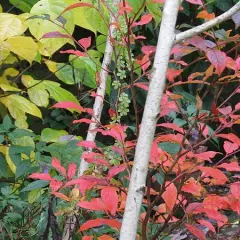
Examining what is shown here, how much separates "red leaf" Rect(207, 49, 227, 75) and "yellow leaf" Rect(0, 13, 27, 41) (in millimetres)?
930

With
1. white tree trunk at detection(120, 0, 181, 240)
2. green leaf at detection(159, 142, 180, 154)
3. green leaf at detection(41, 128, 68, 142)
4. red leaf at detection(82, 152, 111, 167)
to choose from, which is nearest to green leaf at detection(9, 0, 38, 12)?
green leaf at detection(41, 128, 68, 142)

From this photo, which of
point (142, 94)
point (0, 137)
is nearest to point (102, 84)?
point (0, 137)

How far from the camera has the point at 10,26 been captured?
1.72 m

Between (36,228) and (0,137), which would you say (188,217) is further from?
(0,137)

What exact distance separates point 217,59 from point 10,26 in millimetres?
978

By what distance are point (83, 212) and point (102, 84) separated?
15.8 inches

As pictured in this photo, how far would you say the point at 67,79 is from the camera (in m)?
2.07

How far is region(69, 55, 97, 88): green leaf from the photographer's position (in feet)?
6.16

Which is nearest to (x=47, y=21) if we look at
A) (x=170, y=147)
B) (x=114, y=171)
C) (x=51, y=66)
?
(x=51, y=66)

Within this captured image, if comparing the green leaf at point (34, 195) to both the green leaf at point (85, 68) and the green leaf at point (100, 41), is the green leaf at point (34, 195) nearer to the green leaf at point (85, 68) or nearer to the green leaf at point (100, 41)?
the green leaf at point (85, 68)

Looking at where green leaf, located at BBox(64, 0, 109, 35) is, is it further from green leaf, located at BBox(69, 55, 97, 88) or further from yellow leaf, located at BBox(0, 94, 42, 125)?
yellow leaf, located at BBox(0, 94, 42, 125)

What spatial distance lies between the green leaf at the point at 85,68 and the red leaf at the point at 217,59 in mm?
916

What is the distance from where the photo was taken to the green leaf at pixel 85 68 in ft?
6.16

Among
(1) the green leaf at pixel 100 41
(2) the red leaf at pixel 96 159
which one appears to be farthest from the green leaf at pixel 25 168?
(1) the green leaf at pixel 100 41
